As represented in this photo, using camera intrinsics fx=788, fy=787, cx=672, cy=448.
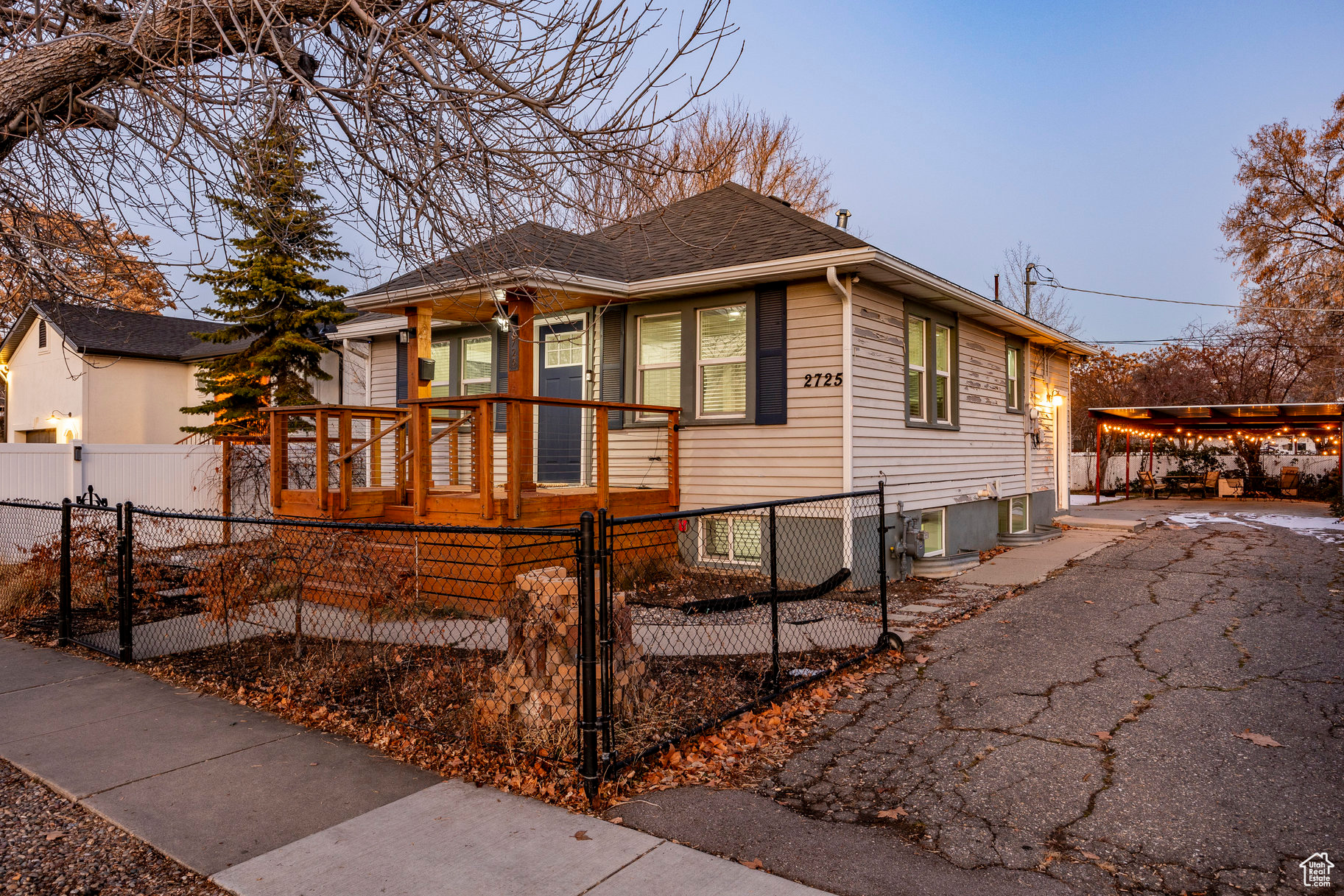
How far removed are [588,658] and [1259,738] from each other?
3.65m

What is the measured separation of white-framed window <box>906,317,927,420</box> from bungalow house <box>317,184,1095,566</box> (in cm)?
3

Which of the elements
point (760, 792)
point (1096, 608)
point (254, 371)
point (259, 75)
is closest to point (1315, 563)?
point (1096, 608)

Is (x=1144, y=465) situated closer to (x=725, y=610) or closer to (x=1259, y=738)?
(x=725, y=610)

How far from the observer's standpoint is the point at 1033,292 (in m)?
35.5

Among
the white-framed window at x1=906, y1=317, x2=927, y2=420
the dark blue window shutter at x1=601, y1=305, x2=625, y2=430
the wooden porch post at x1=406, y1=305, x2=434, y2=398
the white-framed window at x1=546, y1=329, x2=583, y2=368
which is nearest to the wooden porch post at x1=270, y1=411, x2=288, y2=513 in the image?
the wooden porch post at x1=406, y1=305, x2=434, y2=398

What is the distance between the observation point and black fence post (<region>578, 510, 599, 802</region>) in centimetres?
349

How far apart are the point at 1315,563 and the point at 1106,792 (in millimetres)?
9116

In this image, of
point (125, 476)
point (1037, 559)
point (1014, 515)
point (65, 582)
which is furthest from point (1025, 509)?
point (125, 476)

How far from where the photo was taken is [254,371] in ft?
54.2

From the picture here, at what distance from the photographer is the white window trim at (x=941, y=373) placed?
10508 mm

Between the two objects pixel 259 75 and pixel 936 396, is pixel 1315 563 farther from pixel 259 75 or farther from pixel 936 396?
pixel 259 75

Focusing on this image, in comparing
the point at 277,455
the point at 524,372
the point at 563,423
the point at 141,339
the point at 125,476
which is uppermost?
the point at 141,339

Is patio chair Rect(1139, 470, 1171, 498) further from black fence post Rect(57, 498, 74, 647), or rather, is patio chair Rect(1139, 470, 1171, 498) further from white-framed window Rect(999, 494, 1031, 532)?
black fence post Rect(57, 498, 74, 647)

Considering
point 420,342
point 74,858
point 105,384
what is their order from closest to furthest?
point 74,858 → point 420,342 → point 105,384
